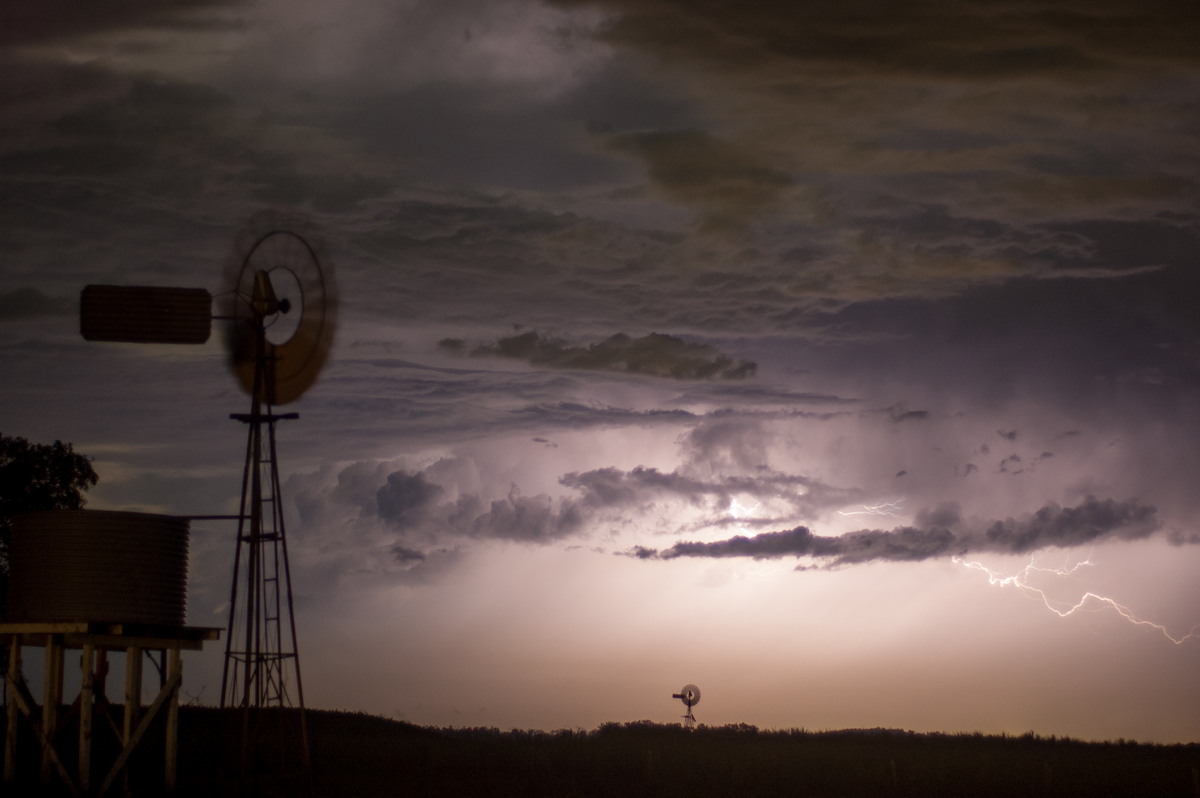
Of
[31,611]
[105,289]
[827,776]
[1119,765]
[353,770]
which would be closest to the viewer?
[31,611]

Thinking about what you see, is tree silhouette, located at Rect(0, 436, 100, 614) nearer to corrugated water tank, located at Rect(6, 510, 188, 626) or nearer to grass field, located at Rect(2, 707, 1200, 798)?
grass field, located at Rect(2, 707, 1200, 798)

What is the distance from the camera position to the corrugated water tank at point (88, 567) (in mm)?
23594

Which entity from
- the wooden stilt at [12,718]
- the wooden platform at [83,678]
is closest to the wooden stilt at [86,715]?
the wooden platform at [83,678]

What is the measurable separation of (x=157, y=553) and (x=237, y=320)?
7268 millimetres

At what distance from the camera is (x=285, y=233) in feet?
99.7

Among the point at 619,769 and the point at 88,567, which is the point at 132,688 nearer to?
the point at 88,567

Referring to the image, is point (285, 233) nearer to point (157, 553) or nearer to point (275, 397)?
point (275, 397)

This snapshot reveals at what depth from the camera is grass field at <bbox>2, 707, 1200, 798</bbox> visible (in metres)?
31.0

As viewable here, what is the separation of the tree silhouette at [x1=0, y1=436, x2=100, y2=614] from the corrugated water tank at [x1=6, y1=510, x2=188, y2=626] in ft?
51.6

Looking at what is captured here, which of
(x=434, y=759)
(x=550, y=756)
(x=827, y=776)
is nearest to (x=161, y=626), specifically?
(x=434, y=759)

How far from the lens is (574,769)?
40.0 meters

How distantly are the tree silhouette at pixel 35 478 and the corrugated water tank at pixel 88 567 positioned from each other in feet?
51.6

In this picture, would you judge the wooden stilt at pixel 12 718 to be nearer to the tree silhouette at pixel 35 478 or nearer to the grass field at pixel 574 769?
the grass field at pixel 574 769

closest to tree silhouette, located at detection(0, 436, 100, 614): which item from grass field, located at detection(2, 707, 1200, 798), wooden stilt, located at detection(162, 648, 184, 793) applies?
grass field, located at detection(2, 707, 1200, 798)
